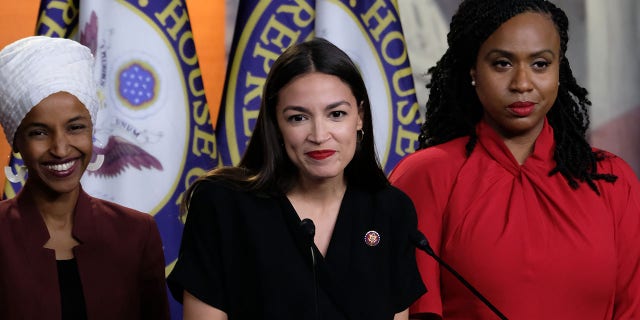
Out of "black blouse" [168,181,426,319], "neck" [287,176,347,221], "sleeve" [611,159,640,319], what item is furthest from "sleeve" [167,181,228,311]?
"sleeve" [611,159,640,319]

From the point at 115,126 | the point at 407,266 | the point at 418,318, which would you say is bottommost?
the point at 418,318

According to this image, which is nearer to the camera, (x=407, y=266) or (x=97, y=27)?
(x=407, y=266)

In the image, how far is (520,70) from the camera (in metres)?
2.14

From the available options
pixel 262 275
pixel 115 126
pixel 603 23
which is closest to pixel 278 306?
pixel 262 275

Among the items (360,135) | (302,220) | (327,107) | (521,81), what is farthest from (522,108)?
(302,220)

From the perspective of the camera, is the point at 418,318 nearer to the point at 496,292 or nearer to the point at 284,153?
the point at 496,292

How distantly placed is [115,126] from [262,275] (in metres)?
1.31

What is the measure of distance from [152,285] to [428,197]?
1.96 ft

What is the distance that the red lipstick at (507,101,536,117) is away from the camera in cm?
215

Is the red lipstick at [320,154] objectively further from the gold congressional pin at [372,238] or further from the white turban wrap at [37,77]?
the white turban wrap at [37,77]

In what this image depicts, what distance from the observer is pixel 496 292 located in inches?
82.3

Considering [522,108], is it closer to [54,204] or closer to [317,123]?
[317,123]

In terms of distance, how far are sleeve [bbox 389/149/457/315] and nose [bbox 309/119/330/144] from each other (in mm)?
368

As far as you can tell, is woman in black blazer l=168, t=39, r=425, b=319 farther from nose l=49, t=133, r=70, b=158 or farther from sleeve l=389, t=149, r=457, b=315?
nose l=49, t=133, r=70, b=158
